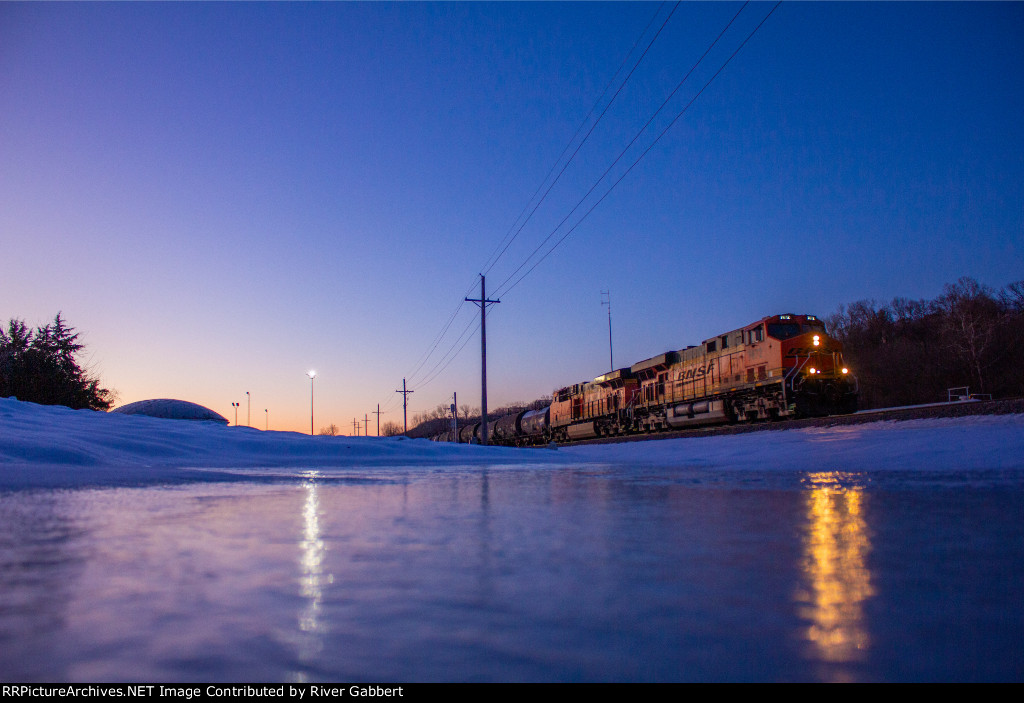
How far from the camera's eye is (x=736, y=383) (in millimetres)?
20312

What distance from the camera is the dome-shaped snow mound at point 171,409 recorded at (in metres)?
45.7

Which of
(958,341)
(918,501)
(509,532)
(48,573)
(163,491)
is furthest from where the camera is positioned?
(958,341)

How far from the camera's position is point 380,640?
0.77 meters

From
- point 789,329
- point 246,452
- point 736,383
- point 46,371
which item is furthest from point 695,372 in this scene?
point 46,371

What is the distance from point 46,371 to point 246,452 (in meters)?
34.6

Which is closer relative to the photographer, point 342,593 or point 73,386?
point 342,593

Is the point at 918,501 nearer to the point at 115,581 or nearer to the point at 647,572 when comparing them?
the point at 647,572

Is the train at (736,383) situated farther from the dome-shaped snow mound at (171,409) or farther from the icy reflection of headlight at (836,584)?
the dome-shaped snow mound at (171,409)

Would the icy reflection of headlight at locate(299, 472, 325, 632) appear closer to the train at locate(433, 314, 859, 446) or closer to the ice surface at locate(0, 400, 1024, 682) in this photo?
the ice surface at locate(0, 400, 1024, 682)

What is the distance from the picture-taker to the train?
18.4 meters

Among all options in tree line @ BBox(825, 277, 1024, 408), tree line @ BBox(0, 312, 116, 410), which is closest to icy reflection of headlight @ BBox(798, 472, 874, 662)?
tree line @ BBox(0, 312, 116, 410)

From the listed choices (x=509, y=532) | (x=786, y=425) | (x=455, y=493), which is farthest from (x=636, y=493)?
(x=786, y=425)

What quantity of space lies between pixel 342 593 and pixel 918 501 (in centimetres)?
238

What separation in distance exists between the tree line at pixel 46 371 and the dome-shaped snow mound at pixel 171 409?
183 cm
